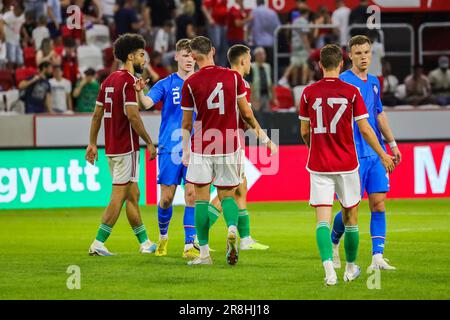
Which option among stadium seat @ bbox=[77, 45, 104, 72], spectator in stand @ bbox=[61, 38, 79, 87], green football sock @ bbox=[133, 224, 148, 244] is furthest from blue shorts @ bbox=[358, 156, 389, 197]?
stadium seat @ bbox=[77, 45, 104, 72]

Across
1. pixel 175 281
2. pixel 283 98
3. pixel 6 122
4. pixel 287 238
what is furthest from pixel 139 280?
pixel 283 98

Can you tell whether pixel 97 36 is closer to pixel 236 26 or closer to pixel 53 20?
pixel 53 20

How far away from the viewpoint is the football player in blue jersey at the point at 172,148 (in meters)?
11.6

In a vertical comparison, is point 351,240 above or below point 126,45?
below

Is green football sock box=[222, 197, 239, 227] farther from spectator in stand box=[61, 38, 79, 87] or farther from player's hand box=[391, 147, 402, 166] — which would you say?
spectator in stand box=[61, 38, 79, 87]

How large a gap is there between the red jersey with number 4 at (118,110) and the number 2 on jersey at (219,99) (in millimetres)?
1136

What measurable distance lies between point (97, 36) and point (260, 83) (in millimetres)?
3566

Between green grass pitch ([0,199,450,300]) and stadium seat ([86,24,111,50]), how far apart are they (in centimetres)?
559

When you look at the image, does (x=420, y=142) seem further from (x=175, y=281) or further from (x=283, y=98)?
(x=175, y=281)

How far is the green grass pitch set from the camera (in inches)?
356

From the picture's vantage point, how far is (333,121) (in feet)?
29.9

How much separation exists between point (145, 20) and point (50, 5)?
1977 millimetres

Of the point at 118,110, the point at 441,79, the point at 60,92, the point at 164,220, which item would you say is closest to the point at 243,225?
the point at 164,220

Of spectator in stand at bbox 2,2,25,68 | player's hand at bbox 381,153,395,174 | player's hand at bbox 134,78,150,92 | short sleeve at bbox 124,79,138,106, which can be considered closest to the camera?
player's hand at bbox 381,153,395,174
